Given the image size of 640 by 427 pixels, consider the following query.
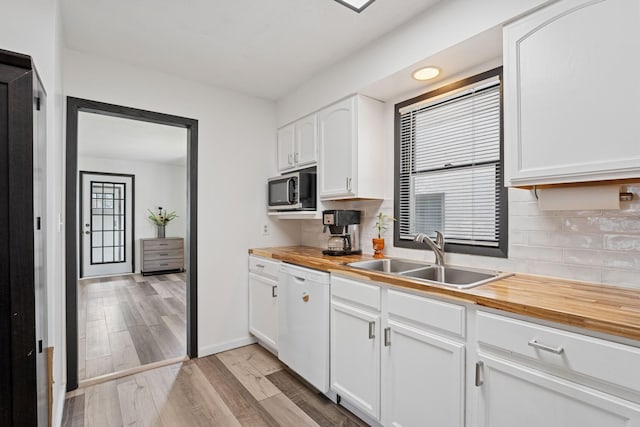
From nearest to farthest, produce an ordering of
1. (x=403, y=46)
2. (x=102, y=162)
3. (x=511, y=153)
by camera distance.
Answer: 1. (x=511, y=153)
2. (x=403, y=46)
3. (x=102, y=162)

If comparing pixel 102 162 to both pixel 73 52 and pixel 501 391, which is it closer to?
pixel 73 52

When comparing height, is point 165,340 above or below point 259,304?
below

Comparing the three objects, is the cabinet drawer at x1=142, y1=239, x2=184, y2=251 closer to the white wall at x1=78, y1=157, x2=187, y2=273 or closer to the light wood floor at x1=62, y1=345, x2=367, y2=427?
the white wall at x1=78, y1=157, x2=187, y2=273

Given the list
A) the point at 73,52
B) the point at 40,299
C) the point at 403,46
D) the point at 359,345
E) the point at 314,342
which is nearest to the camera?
the point at 40,299

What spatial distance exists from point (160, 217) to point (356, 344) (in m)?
6.34

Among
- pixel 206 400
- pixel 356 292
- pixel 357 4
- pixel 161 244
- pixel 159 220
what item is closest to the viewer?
pixel 357 4

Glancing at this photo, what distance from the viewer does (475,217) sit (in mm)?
2020

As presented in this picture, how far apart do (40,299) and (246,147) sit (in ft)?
7.18

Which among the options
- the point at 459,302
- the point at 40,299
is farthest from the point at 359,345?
the point at 40,299

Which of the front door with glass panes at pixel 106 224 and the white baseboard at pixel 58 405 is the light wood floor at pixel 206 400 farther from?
the front door with glass panes at pixel 106 224

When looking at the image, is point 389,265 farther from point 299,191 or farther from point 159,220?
point 159,220

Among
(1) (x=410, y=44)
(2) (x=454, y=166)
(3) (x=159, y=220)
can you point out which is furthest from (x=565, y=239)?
(3) (x=159, y=220)

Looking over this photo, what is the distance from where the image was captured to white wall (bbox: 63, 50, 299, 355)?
2.73m

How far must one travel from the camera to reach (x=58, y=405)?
6.23 ft
